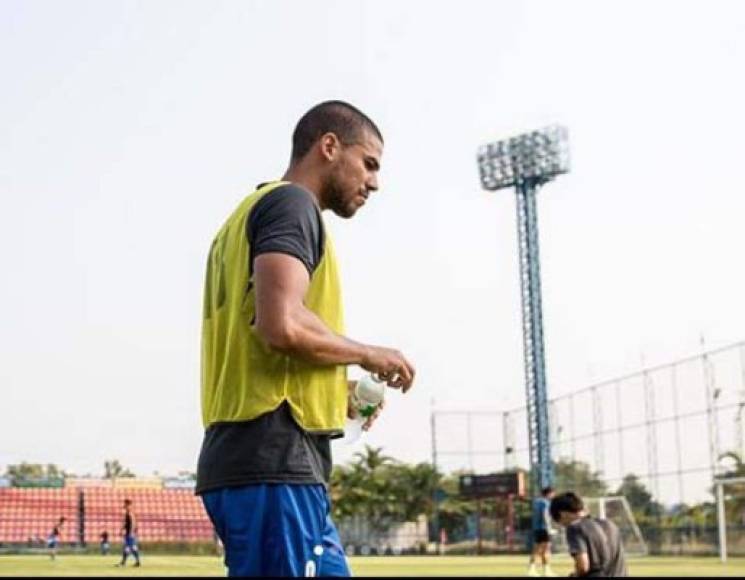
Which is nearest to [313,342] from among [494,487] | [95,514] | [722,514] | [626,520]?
[722,514]

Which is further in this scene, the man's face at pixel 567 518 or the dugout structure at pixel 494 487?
the dugout structure at pixel 494 487

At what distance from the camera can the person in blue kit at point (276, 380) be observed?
3570mm

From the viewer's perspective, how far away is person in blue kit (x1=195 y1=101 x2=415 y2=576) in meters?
3.57

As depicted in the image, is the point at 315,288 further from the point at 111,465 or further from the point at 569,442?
the point at 111,465

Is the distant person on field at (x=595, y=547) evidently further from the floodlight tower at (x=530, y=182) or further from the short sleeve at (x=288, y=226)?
the floodlight tower at (x=530, y=182)

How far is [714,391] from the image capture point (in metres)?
44.0

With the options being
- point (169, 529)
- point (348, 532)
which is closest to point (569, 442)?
point (348, 532)

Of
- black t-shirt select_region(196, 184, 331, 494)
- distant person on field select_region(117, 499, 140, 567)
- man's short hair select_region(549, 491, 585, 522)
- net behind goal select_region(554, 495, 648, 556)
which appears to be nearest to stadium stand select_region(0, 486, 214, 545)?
net behind goal select_region(554, 495, 648, 556)

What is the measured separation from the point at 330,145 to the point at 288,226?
45cm

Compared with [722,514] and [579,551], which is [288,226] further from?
[722,514]

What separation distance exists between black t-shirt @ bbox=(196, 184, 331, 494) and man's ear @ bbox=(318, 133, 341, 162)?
0.27 meters

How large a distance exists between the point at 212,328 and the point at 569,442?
5381 cm

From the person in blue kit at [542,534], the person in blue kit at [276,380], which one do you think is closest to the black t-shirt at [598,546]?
the person in blue kit at [276,380]

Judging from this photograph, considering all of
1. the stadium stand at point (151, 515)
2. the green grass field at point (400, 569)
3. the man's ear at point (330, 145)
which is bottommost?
the green grass field at point (400, 569)
